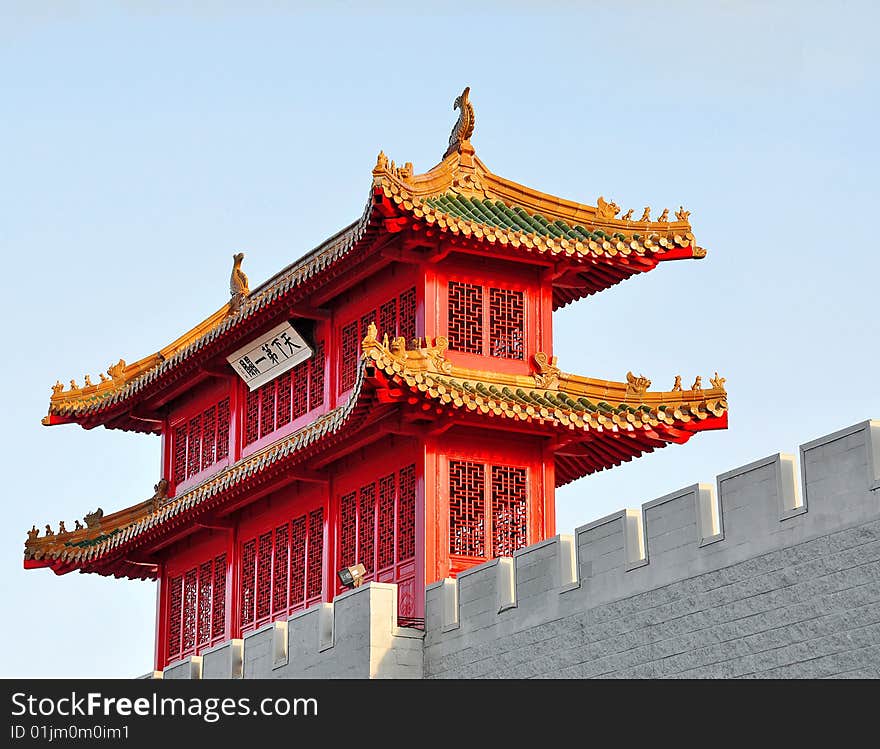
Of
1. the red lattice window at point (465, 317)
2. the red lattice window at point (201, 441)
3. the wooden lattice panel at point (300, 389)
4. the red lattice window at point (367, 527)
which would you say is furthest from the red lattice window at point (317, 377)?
the red lattice window at point (465, 317)

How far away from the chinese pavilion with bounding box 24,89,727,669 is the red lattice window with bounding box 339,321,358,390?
0.04m

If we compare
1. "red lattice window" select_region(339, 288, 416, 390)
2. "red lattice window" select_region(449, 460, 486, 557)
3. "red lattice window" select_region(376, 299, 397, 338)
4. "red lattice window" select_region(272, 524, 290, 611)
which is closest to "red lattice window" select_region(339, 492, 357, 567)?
"red lattice window" select_region(272, 524, 290, 611)

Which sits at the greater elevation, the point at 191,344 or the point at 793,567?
the point at 191,344

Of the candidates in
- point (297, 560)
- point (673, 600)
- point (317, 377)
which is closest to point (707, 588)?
point (673, 600)

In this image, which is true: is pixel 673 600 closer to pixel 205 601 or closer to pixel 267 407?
pixel 267 407

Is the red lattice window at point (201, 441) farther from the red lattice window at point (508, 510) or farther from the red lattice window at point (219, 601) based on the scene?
the red lattice window at point (508, 510)

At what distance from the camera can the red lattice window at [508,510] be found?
27.2 m

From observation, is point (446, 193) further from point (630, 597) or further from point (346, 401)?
point (630, 597)

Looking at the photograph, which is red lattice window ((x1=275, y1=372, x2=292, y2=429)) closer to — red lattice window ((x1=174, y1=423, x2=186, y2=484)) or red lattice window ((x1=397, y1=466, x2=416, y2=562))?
red lattice window ((x1=174, y1=423, x2=186, y2=484))

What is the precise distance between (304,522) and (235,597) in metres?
2.23

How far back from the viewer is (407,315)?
28547 millimetres

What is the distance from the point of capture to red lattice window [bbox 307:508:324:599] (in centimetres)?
2895

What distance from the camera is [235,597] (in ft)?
102

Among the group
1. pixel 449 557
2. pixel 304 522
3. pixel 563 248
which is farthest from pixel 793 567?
pixel 304 522
